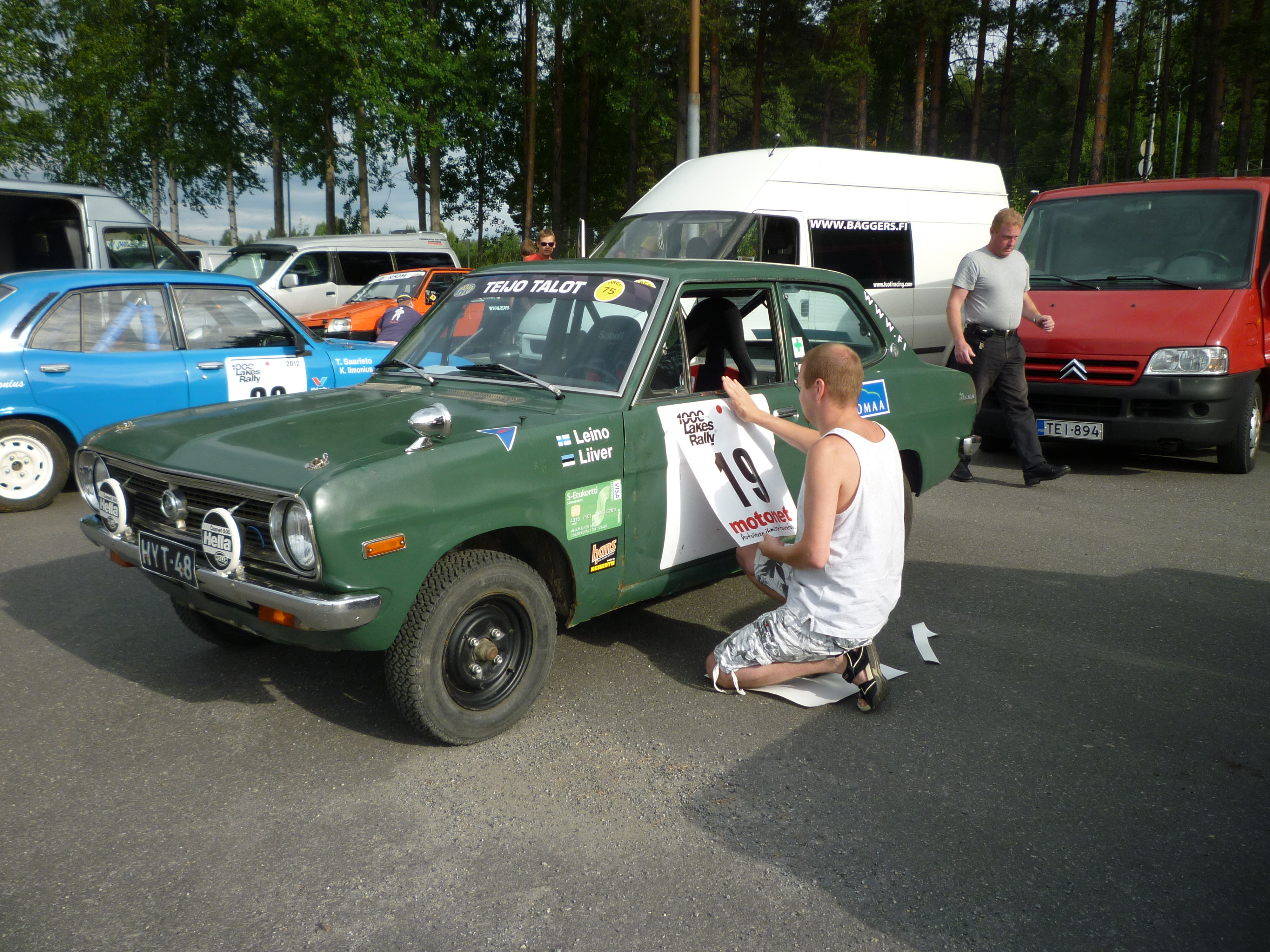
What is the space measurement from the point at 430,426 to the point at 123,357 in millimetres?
4839

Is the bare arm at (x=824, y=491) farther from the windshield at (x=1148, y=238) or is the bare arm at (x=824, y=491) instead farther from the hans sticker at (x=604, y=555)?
the windshield at (x=1148, y=238)

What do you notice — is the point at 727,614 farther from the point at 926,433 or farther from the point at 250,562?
the point at 250,562

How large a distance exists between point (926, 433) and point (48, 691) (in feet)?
14.5

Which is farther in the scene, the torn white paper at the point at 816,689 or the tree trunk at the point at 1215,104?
the tree trunk at the point at 1215,104

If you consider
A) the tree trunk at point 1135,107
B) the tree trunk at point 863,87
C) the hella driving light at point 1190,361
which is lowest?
the hella driving light at point 1190,361

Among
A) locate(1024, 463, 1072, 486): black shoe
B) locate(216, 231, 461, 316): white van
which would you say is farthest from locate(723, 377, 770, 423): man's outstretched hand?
locate(216, 231, 461, 316): white van

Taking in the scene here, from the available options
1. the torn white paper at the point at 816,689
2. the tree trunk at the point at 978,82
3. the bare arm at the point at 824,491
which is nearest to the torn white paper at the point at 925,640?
the torn white paper at the point at 816,689

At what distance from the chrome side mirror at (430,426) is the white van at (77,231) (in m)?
9.68

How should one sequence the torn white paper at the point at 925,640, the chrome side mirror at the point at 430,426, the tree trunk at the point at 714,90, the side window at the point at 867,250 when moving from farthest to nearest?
the tree trunk at the point at 714,90 < the side window at the point at 867,250 < the torn white paper at the point at 925,640 < the chrome side mirror at the point at 430,426

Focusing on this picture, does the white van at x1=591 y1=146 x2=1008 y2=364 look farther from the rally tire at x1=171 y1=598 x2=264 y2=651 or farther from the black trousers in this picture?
the rally tire at x1=171 y1=598 x2=264 y2=651

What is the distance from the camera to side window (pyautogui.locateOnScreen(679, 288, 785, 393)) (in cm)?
458

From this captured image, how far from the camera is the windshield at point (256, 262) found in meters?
17.5

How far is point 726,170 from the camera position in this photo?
1048 cm

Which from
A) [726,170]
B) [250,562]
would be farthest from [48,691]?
[726,170]
